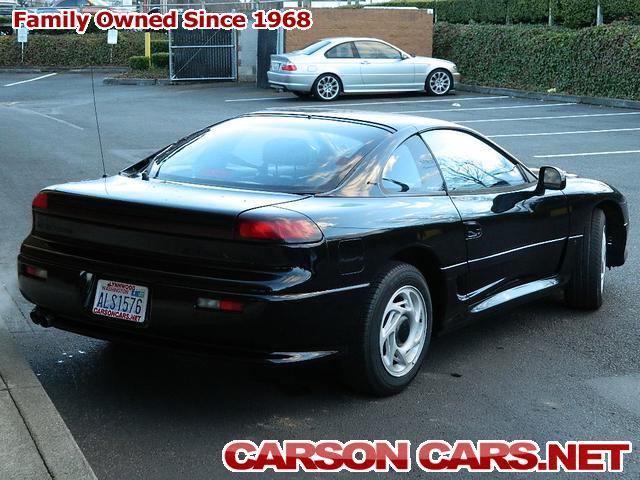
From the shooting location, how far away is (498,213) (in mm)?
6051

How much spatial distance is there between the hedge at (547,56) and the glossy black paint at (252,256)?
18271 mm

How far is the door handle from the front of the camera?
575 cm

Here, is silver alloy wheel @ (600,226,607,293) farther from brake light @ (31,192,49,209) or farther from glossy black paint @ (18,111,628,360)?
brake light @ (31,192,49,209)

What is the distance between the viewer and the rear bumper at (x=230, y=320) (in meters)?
4.66

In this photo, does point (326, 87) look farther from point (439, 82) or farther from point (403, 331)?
point (403, 331)

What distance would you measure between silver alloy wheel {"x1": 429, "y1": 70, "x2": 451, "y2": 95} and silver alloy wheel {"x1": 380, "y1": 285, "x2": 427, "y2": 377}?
20.9 m

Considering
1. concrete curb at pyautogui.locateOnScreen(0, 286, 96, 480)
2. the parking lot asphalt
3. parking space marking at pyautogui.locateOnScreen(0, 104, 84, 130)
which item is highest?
parking space marking at pyautogui.locateOnScreen(0, 104, 84, 130)

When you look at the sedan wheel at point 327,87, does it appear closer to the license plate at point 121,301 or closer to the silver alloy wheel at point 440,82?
the silver alloy wheel at point 440,82

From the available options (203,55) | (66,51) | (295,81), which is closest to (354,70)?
(295,81)

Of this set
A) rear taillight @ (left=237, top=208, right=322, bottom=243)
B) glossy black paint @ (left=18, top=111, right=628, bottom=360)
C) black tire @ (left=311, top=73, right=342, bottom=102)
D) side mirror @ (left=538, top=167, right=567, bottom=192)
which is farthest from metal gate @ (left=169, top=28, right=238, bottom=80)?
rear taillight @ (left=237, top=208, right=322, bottom=243)

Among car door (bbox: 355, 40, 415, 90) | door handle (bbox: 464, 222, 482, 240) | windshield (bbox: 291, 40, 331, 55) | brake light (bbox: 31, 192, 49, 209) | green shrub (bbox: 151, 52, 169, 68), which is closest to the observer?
brake light (bbox: 31, 192, 49, 209)

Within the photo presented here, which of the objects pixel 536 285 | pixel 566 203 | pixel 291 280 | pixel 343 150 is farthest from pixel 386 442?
pixel 566 203

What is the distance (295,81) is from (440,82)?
4.02 meters

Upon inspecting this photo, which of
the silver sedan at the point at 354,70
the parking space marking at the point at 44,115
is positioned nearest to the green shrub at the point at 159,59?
the silver sedan at the point at 354,70
